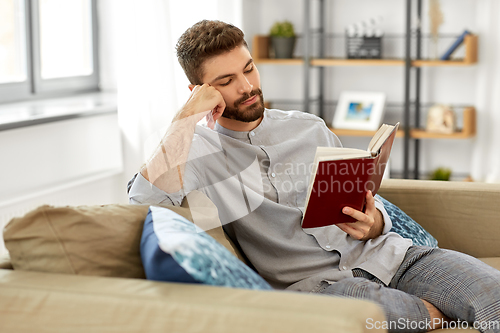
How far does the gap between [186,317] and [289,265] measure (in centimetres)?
63

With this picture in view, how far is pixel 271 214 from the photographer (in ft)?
4.99

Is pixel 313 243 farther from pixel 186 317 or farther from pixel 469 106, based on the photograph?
pixel 469 106

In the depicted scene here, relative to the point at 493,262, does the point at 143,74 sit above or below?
above

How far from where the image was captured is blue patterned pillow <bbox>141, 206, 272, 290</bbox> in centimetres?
98

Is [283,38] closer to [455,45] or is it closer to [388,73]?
[388,73]

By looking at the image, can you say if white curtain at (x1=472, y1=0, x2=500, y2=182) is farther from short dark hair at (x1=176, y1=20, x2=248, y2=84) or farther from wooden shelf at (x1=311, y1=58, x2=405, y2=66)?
short dark hair at (x1=176, y1=20, x2=248, y2=84)

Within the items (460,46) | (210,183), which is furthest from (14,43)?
(460,46)

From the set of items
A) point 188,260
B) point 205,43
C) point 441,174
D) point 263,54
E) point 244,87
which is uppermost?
point 263,54

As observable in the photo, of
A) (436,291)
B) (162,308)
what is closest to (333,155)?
(436,291)

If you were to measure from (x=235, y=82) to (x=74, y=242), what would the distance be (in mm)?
711

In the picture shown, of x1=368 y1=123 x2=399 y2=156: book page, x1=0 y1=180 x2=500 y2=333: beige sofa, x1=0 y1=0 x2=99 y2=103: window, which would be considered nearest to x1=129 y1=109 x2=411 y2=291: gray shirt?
x1=368 y1=123 x2=399 y2=156: book page

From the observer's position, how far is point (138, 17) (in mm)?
2586

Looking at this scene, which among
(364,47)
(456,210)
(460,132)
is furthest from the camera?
(364,47)

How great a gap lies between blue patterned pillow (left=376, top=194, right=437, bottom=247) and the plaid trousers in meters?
0.18
